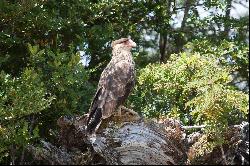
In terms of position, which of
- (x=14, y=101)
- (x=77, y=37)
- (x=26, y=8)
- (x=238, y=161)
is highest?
(x=26, y=8)

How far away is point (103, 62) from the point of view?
1033cm

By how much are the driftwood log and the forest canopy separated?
289 millimetres

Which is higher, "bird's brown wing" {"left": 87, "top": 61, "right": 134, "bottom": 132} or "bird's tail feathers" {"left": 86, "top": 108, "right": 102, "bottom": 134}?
"bird's brown wing" {"left": 87, "top": 61, "right": 134, "bottom": 132}

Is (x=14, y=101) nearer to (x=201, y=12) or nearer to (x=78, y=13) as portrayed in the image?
(x=78, y=13)

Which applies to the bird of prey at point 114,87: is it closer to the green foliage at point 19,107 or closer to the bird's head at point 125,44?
the bird's head at point 125,44

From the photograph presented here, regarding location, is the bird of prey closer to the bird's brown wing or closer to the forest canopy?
the bird's brown wing

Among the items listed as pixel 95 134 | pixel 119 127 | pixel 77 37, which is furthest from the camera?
pixel 77 37

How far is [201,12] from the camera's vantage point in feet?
41.3

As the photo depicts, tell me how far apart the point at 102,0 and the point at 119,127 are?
485 cm

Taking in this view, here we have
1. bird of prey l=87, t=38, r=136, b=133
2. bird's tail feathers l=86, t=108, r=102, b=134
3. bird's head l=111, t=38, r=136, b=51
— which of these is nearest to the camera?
bird's tail feathers l=86, t=108, r=102, b=134

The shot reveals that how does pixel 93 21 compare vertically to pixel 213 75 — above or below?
above

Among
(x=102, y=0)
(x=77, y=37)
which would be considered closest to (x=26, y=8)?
(x=77, y=37)

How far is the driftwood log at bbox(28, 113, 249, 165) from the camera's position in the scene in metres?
4.50

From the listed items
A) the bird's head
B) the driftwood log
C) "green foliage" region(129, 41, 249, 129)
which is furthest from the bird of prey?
"green foliage" region(129, 41, 249, 129)
